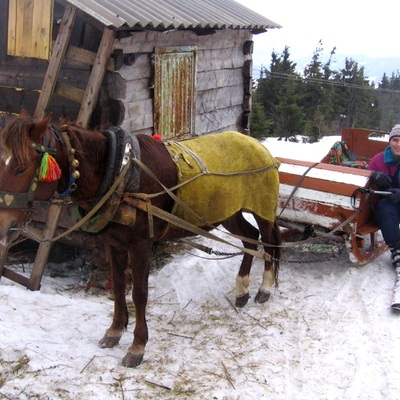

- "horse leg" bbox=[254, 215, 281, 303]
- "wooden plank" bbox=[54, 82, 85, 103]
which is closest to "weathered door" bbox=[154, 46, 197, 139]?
"wooden plank" bbox=[54, 82, 85, 103]

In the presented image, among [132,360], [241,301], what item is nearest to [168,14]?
[241,301]

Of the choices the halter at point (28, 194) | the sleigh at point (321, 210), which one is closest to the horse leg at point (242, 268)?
the sleigh at point (321, 210)

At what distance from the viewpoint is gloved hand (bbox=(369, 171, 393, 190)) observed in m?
5.28

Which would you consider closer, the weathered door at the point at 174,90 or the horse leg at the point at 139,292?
the horse leg at the point at 139,292

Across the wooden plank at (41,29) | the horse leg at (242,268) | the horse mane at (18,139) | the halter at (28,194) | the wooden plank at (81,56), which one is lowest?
the horse leg at (242,268)

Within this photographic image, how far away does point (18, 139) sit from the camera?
2.98m

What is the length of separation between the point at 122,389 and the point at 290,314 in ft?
6.48

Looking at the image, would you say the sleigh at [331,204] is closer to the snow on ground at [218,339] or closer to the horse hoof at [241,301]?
the snow on ground at [218,339]

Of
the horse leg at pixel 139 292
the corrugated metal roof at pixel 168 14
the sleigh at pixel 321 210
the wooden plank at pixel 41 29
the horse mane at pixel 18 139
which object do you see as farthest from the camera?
the wooden plank at pixel 41 29

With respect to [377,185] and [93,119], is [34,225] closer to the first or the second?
[93,119]

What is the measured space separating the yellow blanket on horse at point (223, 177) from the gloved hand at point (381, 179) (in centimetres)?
119

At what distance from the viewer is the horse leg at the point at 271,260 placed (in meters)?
5.02

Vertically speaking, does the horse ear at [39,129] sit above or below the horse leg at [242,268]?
above

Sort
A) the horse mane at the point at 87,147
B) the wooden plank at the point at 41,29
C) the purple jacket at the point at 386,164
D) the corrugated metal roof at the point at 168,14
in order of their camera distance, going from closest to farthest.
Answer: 1. the horse mane at the point at 87,147
2. the corrugated metal roof at the point at 168,14
3. the wooden plank at the point at 41,29
4. the purple jacket at the point at 386,164
